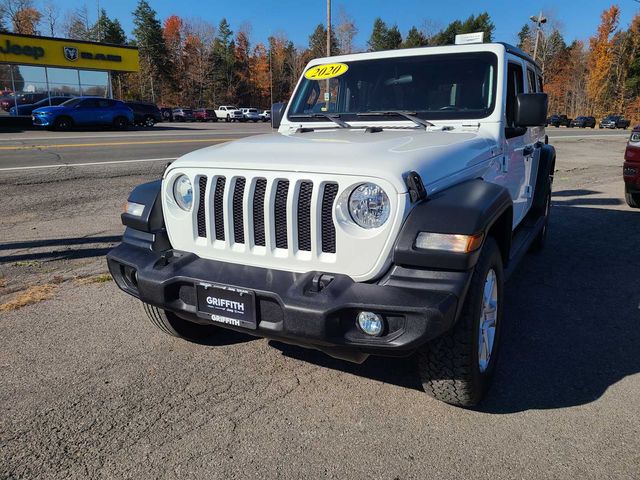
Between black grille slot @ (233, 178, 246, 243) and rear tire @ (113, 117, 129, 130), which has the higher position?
rear tire @ (113, 117, 129, 130)

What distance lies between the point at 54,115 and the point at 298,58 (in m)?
67.8

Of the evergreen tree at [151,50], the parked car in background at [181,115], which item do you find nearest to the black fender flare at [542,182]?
the parked car in background at [181,115]

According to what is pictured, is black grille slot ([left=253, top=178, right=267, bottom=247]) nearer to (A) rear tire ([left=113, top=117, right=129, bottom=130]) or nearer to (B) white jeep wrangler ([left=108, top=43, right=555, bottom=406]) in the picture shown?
(B) white jeep wrangler ([left=108, top=43, right=555, bottom=406])

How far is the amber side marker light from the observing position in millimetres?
2211

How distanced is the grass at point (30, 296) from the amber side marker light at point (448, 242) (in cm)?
349

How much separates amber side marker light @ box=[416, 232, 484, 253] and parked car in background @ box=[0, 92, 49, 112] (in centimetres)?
3475

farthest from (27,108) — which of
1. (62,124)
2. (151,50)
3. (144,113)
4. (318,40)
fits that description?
(318,40)

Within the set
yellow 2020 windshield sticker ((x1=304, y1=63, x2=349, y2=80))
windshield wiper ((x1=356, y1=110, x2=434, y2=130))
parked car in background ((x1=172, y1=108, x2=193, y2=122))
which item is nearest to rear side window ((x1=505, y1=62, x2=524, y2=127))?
windshield wiper ((x1=356, y1=110, x2=434, y2=130))

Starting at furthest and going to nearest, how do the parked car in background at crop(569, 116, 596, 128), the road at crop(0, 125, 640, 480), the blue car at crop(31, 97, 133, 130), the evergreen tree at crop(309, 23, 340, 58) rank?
the evergreen tree at crop(309, 23, 340, 58) < the parked car in background at crop(569, 116, 596, 128) < the blue car at crop(31, 97, 133, 130) < the road at crop(0, 125, 640, 480)

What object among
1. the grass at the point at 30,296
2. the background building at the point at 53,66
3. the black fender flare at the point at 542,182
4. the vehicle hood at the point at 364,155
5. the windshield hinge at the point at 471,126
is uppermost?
the background building at the point at 53,66

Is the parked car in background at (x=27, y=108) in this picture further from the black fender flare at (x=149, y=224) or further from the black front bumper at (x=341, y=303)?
the black front bumper at (x=341, y=303)

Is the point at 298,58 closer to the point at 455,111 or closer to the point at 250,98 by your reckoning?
the point at 250,98

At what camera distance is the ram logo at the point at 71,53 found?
32.4 m

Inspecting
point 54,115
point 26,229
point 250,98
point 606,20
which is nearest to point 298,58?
point 250,98
